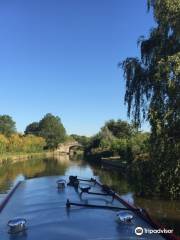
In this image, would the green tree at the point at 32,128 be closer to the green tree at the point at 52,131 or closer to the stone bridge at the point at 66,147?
the green tree at the point at 52,131

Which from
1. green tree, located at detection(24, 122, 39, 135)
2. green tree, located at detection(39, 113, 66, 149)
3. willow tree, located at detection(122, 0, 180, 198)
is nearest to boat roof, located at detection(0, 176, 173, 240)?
willow tree, located at detection(122, 0, 180, 198)

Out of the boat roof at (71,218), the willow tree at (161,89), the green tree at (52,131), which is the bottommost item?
the boat roof at (71,218)

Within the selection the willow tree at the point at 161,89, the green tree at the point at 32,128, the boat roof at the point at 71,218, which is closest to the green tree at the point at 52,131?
the green tree at the point at 32,128

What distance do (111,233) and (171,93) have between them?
29.4 feet

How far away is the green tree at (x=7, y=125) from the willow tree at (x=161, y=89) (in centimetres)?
10958

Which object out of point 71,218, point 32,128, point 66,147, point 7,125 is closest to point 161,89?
point 71,218

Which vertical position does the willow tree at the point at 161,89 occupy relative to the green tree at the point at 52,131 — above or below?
below

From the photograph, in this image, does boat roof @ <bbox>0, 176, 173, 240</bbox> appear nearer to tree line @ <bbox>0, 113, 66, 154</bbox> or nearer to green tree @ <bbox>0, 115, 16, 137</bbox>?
tree line @ <bbox>0, 113, 66, 154</bbox>

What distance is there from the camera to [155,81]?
50.4ft

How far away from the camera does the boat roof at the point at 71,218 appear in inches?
248

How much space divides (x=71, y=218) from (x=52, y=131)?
120 m

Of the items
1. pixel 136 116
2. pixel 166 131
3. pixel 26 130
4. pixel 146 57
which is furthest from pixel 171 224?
pixel 26 130

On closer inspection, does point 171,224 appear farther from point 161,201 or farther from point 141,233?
point 141,233

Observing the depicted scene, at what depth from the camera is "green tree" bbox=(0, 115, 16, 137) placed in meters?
124
